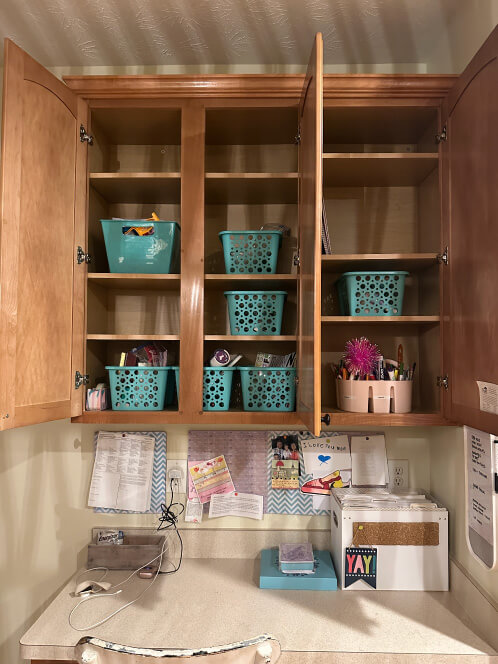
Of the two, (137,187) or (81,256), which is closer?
(81,256)

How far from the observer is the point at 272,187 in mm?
1826

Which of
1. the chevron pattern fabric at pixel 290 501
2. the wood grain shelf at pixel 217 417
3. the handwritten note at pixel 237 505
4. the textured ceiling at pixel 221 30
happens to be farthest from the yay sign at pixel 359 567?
the textured ceiling at pixel 221 30

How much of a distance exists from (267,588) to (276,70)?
1973 millimetres

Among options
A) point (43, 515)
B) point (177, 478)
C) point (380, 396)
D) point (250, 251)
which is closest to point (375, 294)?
point (380, 396)

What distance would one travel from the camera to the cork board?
1.68m

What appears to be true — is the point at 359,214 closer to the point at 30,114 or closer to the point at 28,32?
the point at 30,114

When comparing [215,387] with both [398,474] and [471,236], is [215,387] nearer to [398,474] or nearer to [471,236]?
[398,474]

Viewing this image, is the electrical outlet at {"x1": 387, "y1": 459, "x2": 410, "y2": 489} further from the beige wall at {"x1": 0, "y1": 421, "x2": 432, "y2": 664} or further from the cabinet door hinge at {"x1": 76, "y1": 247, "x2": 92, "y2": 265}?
the cabinet door hinge at {"x1": 76, "y1": 247, "x2": 92, "y2": 265}

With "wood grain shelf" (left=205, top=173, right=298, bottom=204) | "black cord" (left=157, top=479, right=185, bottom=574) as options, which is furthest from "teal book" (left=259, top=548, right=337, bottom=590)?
"wood grain shelf" (left=205, top=173, right=298, bottom=204)

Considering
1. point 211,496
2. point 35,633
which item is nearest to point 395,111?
point 211,496

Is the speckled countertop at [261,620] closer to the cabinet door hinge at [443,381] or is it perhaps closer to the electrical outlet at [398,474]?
the electrical outlet at [398,474]

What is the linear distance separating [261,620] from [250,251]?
1.17 metres

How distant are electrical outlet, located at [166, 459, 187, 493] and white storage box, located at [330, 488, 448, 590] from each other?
0.63 meters

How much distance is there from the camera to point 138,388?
68.7 inches
